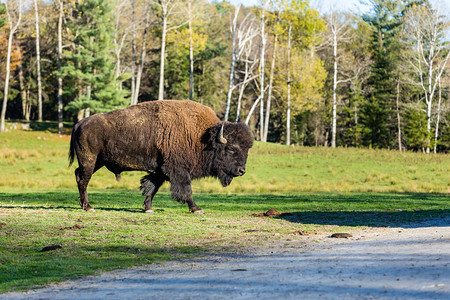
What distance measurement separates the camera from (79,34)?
2162 inches

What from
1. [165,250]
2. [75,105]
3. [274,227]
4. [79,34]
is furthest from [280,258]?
[79,34]

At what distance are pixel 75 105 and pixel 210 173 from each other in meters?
40.2

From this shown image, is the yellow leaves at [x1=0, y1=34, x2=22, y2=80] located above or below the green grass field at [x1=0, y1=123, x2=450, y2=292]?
above

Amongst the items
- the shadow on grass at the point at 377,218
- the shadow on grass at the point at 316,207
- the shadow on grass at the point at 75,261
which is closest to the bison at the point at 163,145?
the shadow on grass at the point at 316,207

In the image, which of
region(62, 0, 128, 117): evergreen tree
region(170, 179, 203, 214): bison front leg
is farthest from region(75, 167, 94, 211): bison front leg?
region(62, 0, 128, 117): evergreen tree

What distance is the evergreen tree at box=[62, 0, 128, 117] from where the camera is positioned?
53125 mm

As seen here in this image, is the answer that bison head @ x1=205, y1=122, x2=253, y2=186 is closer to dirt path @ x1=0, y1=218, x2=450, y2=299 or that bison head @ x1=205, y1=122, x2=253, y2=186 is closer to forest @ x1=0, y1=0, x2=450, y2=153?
dirt path @ x1=0, y1=218, x2=450, y2=299

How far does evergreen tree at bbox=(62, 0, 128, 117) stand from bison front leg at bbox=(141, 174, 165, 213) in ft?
128

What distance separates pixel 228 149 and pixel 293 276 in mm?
8073

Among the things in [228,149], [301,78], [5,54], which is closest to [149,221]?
[228,149]

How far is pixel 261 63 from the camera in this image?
52594 millimetres

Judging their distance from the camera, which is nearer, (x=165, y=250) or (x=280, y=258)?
(x=280, y=258)

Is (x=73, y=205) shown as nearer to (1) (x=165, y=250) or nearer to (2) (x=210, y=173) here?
(2) (x=210, y=173)

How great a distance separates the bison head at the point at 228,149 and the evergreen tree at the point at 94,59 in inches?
1556
